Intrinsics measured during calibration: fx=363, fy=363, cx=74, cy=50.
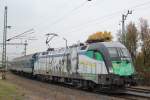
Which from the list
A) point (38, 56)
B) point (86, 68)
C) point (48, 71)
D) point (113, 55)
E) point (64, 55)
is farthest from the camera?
point (38, 56)

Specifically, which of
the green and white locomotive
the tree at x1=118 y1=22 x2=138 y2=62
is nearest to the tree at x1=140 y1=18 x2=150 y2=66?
the tree at x1=118 y1=22 x2=138 y2=62

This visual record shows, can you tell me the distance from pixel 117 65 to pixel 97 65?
1.55 metres

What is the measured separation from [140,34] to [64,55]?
49.6 m

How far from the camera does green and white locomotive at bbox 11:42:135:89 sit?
897 inches

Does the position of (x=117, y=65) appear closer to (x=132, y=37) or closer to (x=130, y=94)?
(x=130, y=94)

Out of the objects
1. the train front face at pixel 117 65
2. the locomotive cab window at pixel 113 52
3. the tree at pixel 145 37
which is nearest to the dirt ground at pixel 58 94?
the train front face at pixel 117 65

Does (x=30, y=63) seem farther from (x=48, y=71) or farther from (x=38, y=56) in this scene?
(x=48, y=71)

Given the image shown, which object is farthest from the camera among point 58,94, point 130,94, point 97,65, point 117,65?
point 97,65

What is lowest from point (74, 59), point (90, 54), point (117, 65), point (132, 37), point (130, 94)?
point (130, 94)

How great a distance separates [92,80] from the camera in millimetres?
24453

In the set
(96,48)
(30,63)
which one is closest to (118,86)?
(96,48)

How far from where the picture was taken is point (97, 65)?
2397 cm

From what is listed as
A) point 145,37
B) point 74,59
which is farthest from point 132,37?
point 74,59

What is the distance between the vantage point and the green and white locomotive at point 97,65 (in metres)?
22.8
